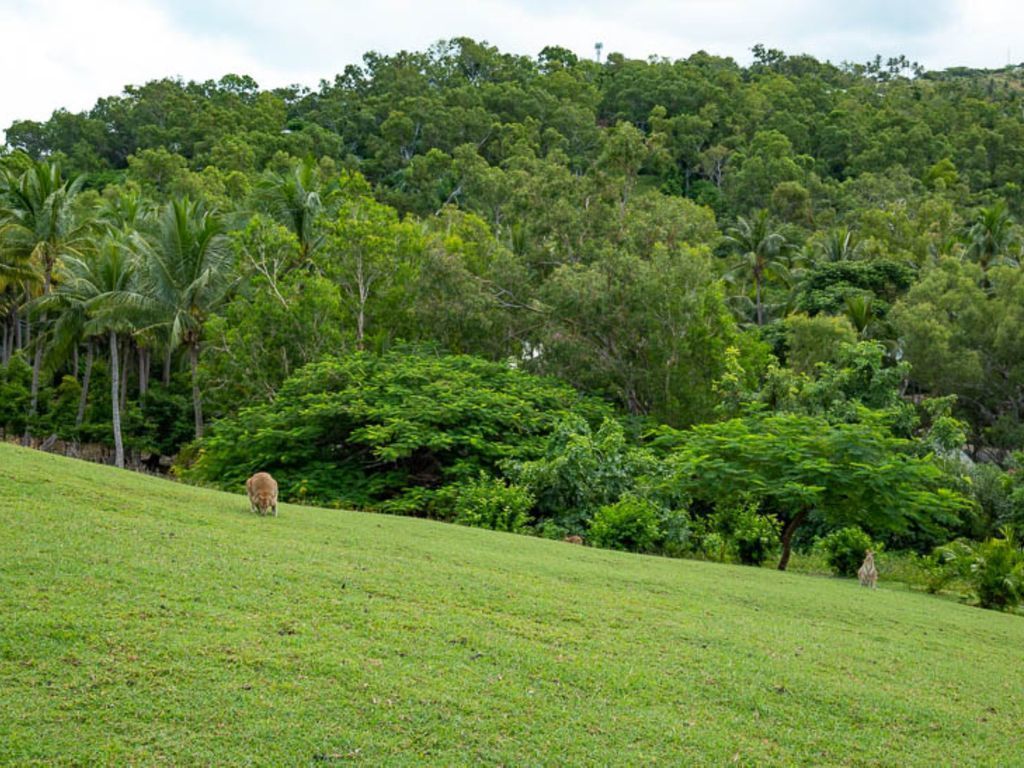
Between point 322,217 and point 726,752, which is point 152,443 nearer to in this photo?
point 322,217

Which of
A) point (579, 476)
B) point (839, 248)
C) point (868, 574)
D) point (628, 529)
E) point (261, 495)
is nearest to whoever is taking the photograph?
point (261, 495)

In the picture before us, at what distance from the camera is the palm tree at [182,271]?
30.5 meters

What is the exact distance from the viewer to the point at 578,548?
47.7ft

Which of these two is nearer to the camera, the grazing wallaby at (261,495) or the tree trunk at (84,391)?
the grazing wallaby at (261,495)

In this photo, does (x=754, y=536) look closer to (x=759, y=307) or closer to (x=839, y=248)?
(x=759, y=307)

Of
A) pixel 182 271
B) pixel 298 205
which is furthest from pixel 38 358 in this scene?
pixel 298 205

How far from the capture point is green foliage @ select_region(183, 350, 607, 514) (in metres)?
21.9

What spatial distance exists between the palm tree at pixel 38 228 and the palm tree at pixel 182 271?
5.24 metres

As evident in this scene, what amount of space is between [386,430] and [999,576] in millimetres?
12754

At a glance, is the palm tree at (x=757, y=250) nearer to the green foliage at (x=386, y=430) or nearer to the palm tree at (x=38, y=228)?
the green foliage at (x=386, y=430)

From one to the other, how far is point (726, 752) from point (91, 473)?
33.1 feet

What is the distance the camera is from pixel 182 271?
31062 millimetres

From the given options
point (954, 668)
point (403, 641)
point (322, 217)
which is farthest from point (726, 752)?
point (322, 217)

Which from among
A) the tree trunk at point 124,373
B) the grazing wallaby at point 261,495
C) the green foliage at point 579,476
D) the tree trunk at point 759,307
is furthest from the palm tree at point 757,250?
the grazing wallaby at point 261,495
